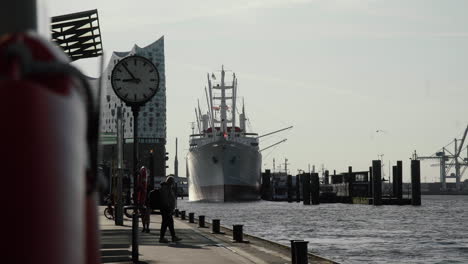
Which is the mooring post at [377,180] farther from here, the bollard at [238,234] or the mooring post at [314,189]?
the bollard at [238,234]

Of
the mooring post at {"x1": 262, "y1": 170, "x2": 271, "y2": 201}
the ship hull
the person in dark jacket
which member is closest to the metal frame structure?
the person in dark jacket

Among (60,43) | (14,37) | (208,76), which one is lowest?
(14,37)

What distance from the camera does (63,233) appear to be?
2434mm

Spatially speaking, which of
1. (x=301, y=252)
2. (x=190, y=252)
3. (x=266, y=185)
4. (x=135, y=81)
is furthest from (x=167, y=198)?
(x=266, y=185)

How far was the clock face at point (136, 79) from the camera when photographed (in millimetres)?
14672

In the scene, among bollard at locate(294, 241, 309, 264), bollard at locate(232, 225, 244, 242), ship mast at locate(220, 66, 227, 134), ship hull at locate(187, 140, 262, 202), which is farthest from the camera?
ship mast at locate(220, 66, 227, 134)

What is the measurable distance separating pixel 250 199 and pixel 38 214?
113 meters

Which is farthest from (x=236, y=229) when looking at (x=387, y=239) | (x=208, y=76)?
(x=208, y=76)

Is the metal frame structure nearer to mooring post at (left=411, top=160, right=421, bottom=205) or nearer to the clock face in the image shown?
the clock face

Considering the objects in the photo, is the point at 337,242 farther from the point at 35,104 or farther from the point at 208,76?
the point at 208,76

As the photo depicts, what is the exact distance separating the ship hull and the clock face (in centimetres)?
8739

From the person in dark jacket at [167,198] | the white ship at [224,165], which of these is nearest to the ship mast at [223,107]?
the white ship at [224,165]

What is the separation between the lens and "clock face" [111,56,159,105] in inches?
578

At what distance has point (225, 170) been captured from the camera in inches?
4075
